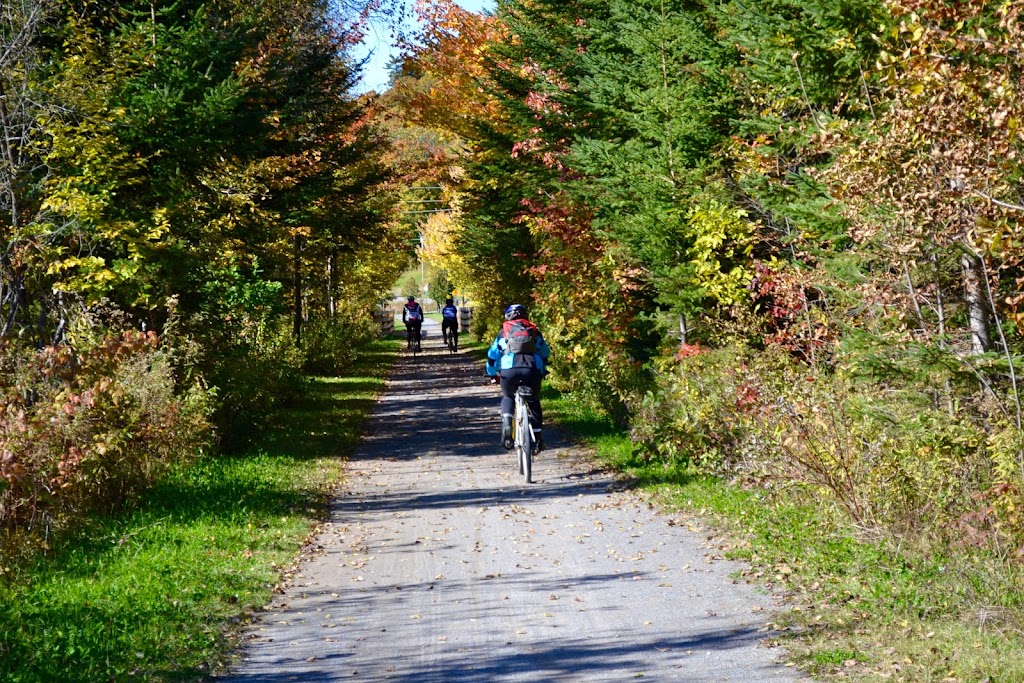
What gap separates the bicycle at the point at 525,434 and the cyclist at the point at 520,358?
0.23 ft

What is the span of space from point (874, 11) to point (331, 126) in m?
18.2

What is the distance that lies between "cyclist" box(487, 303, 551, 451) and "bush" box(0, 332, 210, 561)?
4317mm

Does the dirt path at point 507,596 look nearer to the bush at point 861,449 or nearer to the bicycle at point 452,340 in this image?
the bush at point 861,449

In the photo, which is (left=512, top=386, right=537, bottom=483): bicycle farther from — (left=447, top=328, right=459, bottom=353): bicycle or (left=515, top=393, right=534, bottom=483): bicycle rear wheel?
(left=447, top=328, right=459, bottom=353): bicycle

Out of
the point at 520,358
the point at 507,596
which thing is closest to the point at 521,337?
the point at 520,358

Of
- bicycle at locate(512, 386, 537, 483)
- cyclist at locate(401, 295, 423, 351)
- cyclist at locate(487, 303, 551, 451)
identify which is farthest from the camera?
cyclist at locate(401, 295, 423, 351)

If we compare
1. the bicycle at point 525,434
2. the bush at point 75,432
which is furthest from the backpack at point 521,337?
the bush at point 75,432

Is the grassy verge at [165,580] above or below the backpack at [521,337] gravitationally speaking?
below

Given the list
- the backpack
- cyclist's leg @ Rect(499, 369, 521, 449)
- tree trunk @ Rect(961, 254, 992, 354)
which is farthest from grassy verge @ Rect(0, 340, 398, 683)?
tree trunk @ Rect(961, 254, 992, 354)

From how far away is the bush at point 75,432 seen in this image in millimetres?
10734

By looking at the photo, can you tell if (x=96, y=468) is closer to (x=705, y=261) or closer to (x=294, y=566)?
(x=294, y=566)

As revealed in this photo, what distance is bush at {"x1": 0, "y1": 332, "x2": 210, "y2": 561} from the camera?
10.7m

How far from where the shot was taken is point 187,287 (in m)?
18.7

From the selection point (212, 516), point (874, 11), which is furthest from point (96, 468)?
point (874, 11)
